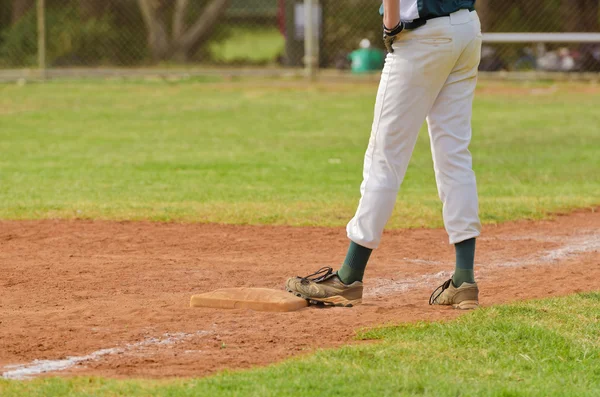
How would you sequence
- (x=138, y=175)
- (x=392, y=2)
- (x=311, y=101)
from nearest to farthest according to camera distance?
(x=392, y=2), (x=138, y=175), (x=311, y=101)

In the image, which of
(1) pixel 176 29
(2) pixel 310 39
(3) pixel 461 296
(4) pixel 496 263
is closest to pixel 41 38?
(1) pixel 176 29

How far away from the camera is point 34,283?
232 inches

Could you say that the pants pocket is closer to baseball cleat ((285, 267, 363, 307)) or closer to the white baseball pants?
the white baseball pants

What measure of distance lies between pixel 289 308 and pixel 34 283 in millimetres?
1592

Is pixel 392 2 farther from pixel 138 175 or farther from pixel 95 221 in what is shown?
pixel 138 175

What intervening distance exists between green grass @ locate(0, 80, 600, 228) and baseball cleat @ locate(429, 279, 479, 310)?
2.93 m

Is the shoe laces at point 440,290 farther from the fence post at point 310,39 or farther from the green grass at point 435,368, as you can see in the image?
the fence post at point 310,39

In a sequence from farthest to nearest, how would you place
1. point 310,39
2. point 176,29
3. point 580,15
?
point 176,29, point 580,15, point 310,39

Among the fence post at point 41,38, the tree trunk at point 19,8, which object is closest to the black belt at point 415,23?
the fence post at point 41,38

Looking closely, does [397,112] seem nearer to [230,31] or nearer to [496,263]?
[496,263]

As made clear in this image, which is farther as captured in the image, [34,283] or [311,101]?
[311,101]

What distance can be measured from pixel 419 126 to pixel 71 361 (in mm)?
1954

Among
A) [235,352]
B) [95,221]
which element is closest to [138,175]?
[95,221]

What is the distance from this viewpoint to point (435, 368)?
13.6ft
